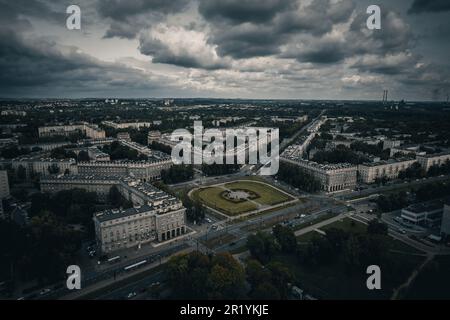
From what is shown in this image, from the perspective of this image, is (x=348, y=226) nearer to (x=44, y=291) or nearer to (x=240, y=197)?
(x=240, y=197)

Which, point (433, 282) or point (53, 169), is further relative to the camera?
point (53, 169)

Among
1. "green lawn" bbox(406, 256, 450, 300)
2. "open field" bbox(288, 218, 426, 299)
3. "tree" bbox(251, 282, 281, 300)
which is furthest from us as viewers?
"open field" bbox(288, 218, 426, 299)

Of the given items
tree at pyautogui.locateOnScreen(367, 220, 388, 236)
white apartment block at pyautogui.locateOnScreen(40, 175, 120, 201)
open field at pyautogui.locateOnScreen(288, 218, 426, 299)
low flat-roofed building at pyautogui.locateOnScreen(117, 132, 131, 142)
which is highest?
low flat-roofed building at pyautogui.locateOnScreen(117, 132, 131, 142)

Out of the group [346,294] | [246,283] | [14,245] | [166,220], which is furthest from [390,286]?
[14,245]

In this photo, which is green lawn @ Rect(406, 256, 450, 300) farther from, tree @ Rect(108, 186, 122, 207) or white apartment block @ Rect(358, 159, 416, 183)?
tree @ Rect(108, 186, 122, 207)

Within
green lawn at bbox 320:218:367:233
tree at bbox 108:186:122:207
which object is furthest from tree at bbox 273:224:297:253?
tree at bbox 108:186:122:207

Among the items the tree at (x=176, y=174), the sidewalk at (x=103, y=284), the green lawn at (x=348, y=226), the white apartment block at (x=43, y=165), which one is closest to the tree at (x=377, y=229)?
the green lawn at (x=348, y=226)

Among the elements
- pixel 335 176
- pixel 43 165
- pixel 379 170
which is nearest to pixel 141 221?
pixel 335 176
